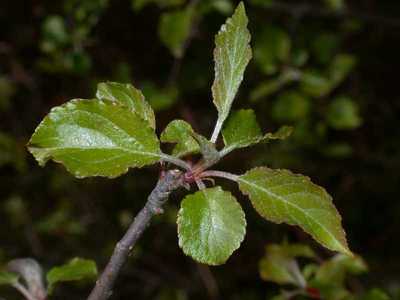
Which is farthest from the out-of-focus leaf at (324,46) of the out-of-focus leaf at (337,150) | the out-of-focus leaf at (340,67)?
the out-of-focus leaf at (337,150)

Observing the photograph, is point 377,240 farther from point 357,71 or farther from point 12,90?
point 12,90

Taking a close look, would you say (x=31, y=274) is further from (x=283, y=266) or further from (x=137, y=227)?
(x=283, y=266)

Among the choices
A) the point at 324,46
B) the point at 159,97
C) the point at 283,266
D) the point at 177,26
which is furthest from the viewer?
the point at 324,46

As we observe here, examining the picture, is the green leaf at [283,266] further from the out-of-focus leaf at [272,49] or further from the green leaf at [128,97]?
the out-of-focus leaf at [272,49]

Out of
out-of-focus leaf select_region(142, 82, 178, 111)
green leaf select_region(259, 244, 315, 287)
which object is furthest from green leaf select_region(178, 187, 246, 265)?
out-of-focus leaf select_region(142, 82, 178, 111)

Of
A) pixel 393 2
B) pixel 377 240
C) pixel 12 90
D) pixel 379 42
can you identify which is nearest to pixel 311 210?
pixel 12 90

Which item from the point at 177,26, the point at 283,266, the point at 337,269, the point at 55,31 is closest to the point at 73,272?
the point at 283,266

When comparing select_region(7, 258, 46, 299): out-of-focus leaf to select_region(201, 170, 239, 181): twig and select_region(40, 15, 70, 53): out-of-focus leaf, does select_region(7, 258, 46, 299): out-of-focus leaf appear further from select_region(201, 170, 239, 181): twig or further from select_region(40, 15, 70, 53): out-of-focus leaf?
select_region(40, 15, 70, 53): out-of-focus leaf
